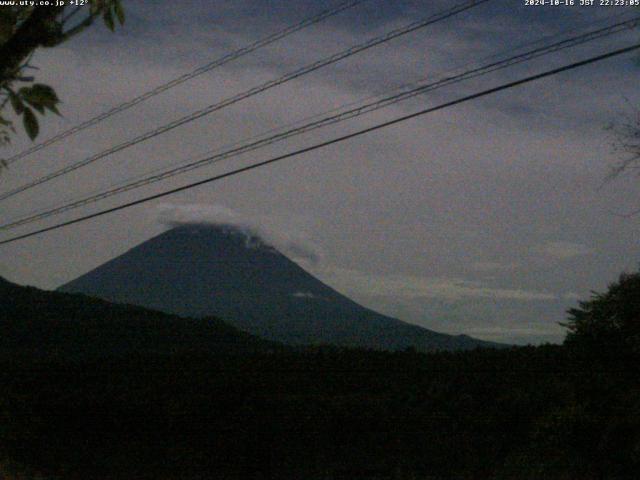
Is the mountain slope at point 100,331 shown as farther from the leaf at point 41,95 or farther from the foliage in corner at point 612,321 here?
the leaf at point 41,95

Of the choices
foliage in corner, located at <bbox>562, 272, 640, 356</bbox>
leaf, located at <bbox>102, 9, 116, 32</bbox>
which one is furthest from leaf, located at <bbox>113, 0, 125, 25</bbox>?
foliage in corner, located at <bbox>562, 272, 640, 356</bbox>

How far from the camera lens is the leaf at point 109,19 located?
4.97 m

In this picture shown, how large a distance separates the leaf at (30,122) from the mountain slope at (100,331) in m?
48.6

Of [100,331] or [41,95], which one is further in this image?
[100,331]

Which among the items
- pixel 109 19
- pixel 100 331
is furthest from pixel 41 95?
pixel 100 331

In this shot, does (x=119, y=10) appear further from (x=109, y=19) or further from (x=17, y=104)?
(x=17, y=104)

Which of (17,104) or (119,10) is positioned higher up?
(119,10)

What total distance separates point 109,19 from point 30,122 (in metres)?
0.93

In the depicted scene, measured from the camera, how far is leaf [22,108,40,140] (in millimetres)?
4531

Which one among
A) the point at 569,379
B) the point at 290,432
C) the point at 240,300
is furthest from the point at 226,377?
the point at 240,300

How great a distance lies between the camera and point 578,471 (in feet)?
52.9

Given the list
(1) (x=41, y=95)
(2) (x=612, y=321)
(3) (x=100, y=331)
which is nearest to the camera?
(1) (x=41, y=95)

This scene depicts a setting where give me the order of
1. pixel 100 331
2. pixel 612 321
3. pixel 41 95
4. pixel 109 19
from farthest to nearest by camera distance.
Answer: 1. pixel 100 331
2. pixel 612 321
3. pixel 109 19
4. pixel 41 95

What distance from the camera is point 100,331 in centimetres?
5997
